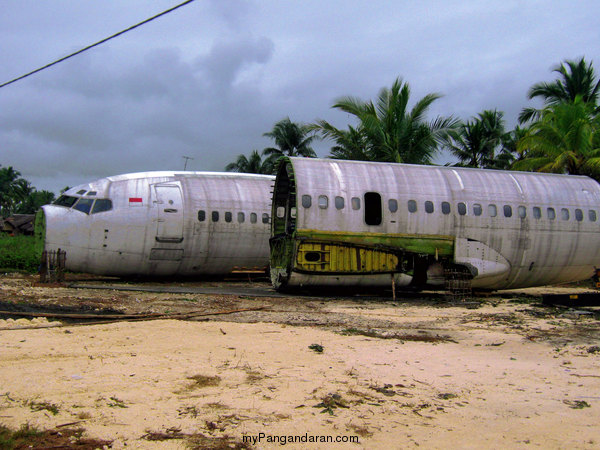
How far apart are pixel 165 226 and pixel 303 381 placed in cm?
1340

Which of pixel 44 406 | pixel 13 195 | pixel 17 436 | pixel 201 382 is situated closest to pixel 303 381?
pixel 201 382

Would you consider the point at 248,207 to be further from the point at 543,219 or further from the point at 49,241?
the point at 543,219

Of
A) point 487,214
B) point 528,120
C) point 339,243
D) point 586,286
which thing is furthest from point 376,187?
point 528,120

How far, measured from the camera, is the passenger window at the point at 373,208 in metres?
17.4

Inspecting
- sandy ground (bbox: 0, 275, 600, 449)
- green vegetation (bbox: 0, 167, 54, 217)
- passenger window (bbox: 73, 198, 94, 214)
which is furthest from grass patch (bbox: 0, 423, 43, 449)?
green vegetation (bbox: 0, 167, 54, 217)

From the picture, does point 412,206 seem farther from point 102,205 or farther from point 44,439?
point 44,439

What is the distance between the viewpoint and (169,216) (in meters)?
19.2

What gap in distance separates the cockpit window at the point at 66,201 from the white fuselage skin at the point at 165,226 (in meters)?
0.05

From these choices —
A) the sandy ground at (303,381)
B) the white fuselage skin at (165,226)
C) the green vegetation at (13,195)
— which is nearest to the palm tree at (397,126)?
the white fuselage skin at (165,226)

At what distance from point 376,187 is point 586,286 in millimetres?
15241

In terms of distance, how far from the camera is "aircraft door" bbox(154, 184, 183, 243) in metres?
19.1

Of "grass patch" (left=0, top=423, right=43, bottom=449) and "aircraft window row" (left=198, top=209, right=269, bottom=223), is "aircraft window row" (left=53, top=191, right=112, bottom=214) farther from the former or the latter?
"grass patch" (left=0, top=423, right=43, bottom=449)

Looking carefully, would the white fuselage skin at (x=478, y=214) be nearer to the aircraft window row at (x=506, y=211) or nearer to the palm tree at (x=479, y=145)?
the aircraft window row at (x=506, y=211)

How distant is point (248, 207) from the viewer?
20.9m
